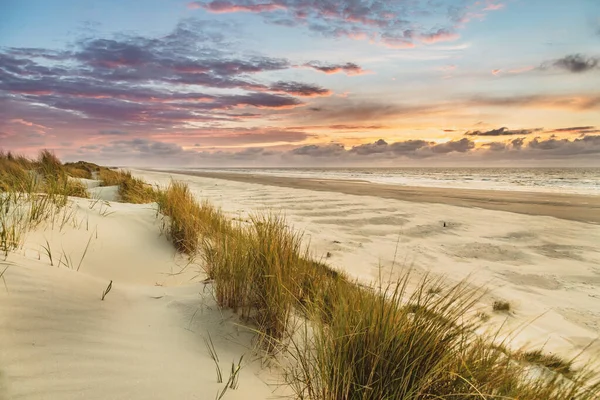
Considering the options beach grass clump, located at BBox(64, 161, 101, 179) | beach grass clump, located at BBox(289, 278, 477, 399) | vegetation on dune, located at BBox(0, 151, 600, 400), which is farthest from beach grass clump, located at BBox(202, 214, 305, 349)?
beach grass clump, located at BBox(64, 161, 101, 179)

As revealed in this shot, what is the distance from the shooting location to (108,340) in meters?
1.90

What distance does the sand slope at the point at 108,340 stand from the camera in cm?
153

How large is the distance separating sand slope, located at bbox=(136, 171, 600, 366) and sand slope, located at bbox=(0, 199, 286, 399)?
4.54 feet

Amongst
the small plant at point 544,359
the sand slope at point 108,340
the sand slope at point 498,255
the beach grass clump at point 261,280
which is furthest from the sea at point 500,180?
the sand slope at point 108,340

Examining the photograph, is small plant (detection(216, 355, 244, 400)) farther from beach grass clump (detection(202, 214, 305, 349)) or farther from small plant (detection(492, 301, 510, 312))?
small plant (detection(492, 301, 510, 312))

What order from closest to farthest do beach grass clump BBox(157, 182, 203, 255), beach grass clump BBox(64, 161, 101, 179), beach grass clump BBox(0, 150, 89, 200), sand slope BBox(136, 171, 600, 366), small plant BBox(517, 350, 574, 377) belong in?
small plant BBox(517, 350, 574, 377) → sand slope BBox(136, 171, 600, 366) → beach grass clump BBox(157, 182, 203, 255) → beach grass clump BBox(0, 150, 89, 200) → beach grass clump BBox(64, 161, 101, 179)

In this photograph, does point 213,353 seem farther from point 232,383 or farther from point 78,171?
point 78,171

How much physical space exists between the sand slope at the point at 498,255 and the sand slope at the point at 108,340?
54.5 inches

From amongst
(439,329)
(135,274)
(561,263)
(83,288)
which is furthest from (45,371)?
(561,263)

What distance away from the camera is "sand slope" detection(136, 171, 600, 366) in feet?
10.7

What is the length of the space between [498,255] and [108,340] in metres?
5.64

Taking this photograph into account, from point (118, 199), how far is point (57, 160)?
191 inches

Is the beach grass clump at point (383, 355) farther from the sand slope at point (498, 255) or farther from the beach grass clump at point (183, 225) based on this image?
the beach grass clump at point (183, 225)

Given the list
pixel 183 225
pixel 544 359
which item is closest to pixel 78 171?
pixel 183 225
